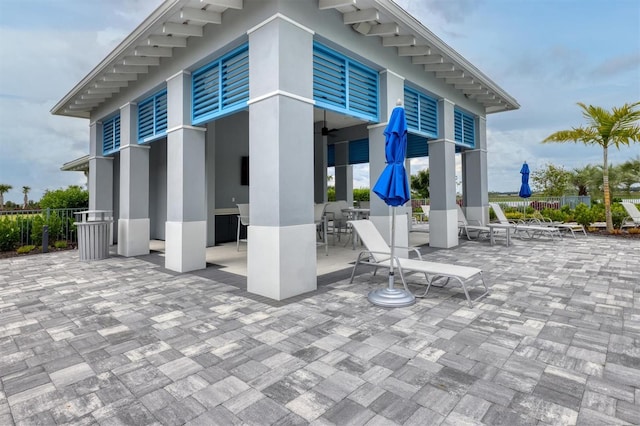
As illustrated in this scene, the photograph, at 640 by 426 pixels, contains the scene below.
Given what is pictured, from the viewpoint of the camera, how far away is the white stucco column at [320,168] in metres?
13.0

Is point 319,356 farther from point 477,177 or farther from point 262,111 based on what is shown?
point 477,177

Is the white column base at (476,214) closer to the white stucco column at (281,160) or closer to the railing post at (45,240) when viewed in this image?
the white stucco column at (281,160)

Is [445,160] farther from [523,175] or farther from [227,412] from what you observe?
[227,412]

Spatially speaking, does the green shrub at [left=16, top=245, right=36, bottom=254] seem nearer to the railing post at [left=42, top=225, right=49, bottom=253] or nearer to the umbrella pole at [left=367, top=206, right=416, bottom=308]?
the railing post at [left=42, top=225, right=49, bottom=253]

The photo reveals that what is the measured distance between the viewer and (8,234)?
8.52m

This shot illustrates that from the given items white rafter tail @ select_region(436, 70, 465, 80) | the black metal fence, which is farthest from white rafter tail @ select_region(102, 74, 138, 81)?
white rafter tail @ select_region(436, 70, 465, 80)

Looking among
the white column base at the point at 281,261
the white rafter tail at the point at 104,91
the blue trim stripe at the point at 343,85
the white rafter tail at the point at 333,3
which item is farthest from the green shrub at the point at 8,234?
the white rafter tail at the point at 333,3

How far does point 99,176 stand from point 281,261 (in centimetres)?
823

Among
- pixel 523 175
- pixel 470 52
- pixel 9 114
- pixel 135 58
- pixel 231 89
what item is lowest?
pixel 523 175

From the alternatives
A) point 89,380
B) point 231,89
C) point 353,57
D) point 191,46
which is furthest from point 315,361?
point 191,46

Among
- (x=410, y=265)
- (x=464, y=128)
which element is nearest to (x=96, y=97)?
(x=410, y=265)

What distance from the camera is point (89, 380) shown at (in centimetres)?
228

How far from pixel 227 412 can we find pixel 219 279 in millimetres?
3635

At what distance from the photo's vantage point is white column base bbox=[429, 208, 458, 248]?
8.41 meters
